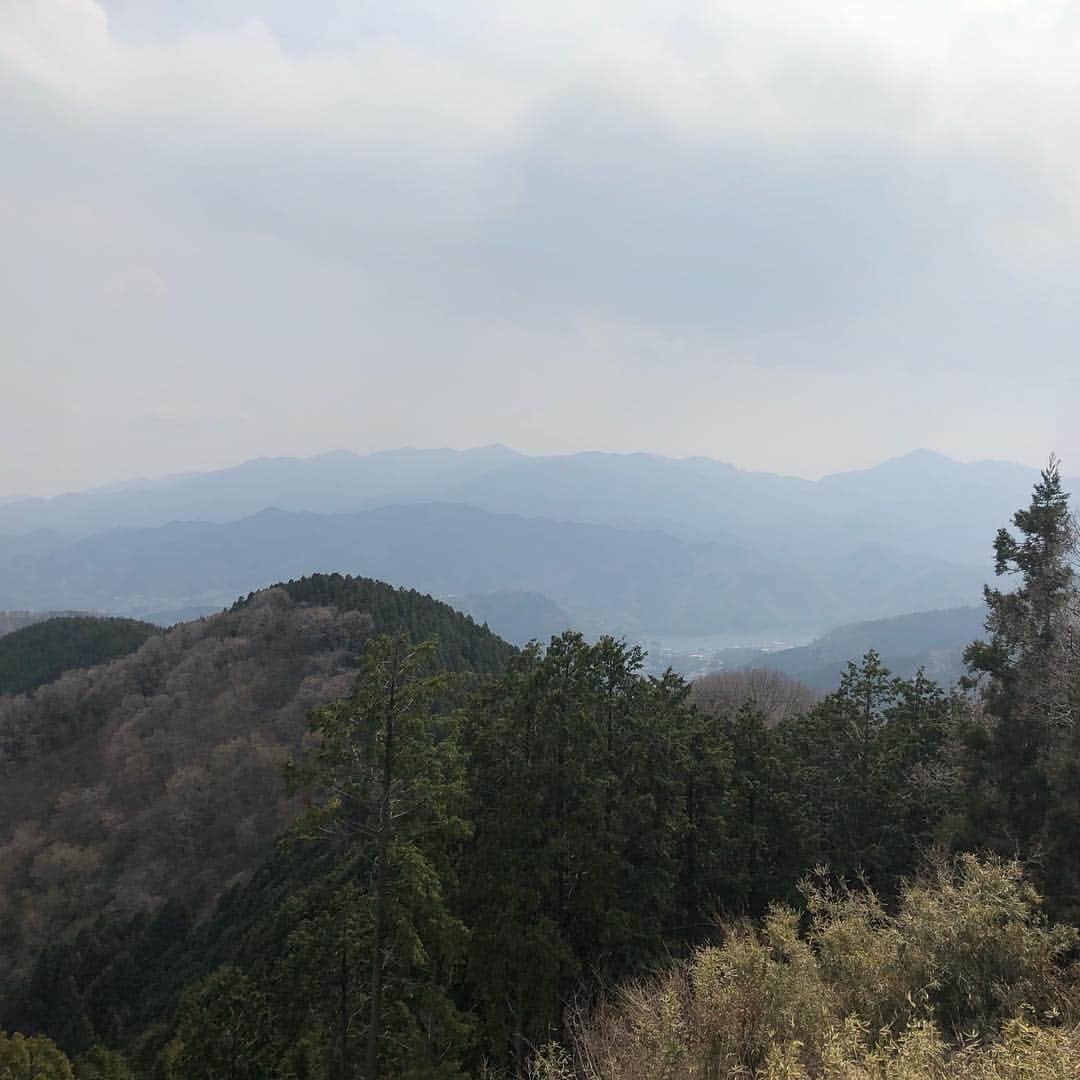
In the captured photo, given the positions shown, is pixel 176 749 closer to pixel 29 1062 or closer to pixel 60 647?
pixel 29 1062

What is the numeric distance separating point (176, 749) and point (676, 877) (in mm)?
59527

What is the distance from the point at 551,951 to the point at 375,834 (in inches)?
171

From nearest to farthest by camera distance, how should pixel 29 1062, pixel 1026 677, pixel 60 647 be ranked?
pixel 1026 677 → pixel 29 1062 → pixel 60 647

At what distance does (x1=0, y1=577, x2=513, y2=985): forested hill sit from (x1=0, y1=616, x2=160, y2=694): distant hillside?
13593mm

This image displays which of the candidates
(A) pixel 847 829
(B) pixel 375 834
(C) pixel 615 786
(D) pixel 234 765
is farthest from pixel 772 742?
(D) pixel 234 765

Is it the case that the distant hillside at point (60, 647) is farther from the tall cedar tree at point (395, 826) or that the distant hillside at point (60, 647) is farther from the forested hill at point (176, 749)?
the tall cedar tree at point (395, 826)

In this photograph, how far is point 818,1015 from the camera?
25.3 ft

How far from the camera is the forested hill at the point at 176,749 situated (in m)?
52.6

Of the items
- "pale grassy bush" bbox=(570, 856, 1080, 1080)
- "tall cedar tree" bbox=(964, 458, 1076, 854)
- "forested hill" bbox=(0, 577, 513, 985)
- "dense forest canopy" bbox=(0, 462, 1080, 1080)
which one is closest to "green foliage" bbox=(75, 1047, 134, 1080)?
"dense forest canopy" bbox=(0, 462, 1080, 1080)

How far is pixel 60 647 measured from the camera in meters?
98.1

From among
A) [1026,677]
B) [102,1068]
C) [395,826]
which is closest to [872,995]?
[395,826]

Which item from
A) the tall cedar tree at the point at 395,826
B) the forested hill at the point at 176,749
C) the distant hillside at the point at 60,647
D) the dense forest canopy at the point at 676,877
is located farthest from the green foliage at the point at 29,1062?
the distant hillside at the point at 60,647

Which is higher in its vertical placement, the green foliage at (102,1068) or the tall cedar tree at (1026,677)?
the tall cedar tree at (1026,677)

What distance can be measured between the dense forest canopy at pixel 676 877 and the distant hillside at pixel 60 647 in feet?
254
